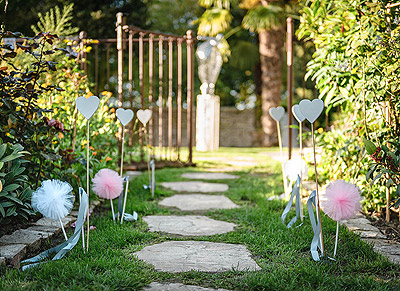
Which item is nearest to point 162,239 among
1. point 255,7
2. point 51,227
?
point 51,227

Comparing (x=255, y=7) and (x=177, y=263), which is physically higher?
(x=255, y=7)

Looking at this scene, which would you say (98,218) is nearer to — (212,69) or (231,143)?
(212,69)

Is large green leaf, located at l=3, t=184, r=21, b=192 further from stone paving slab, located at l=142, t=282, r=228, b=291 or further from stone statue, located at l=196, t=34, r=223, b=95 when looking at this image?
stone statue, located at l=196, t=34, r=223, b=95

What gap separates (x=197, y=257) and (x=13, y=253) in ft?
2.82

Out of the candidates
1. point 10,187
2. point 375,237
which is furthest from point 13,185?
point 375,237

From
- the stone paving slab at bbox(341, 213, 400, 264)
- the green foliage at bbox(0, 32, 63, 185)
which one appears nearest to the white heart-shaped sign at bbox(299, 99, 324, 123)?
the stone paving slab at bbox(341, 213, 400, 264)

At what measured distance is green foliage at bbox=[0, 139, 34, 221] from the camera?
226cm

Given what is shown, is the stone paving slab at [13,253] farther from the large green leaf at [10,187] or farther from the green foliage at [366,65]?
the green foliage at [366,65]

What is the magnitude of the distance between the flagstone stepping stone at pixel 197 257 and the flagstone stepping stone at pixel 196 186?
181 centimetres

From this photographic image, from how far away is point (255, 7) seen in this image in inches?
415

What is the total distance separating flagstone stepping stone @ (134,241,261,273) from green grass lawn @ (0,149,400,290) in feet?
0.19

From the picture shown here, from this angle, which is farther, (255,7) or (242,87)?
(242,87)

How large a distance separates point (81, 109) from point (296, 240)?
1.34 metres

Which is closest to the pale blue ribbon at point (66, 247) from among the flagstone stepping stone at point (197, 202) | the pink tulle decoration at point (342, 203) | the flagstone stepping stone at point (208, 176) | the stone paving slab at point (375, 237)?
the pink tulle decoration at point (342, 203)
